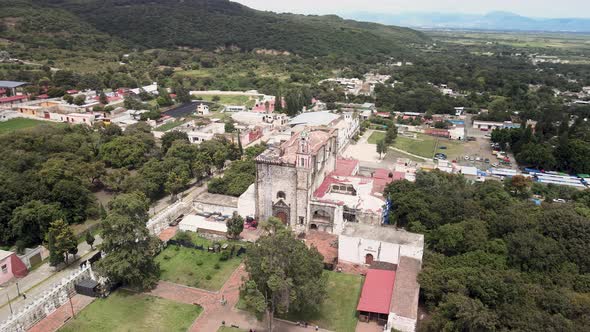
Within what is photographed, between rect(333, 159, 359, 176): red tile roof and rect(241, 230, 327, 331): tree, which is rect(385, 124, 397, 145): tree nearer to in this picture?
rect(333, 159, 359, 176): red tile roof

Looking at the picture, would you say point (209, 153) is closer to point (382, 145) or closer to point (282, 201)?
point (282, 201)

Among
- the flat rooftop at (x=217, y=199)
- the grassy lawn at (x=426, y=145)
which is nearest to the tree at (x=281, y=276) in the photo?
the flat rooftop at (x=217, y=199)

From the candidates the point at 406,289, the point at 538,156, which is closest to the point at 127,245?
the point at 406,289

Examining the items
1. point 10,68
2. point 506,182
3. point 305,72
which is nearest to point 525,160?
point 506,182

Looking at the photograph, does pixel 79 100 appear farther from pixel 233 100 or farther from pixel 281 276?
pixel 281 276

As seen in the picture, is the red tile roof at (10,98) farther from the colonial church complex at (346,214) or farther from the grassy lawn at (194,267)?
the colonial church complex at (346,214)

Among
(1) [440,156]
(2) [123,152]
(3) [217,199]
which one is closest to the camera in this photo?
(3) [217,199]

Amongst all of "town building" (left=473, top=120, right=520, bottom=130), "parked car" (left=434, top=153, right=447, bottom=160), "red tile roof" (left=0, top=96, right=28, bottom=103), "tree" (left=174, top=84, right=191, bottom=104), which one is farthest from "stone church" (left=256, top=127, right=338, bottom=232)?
"red tile roof" (left=0, top=96, right=28, bottom=103)
